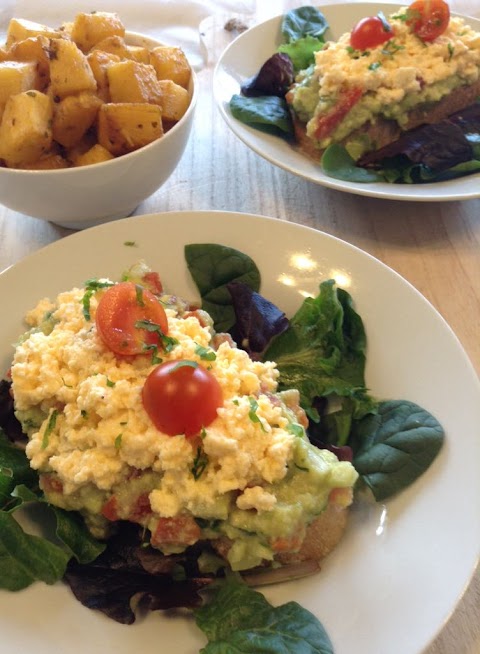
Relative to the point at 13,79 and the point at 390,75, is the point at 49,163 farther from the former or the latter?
the point at 390,75

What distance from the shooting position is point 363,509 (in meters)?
1.35

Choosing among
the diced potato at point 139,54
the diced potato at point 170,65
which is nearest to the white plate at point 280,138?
the diced potato at point 170,65

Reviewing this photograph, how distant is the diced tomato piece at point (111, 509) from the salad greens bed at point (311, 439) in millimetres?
88

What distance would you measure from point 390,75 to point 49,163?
1.35 meters

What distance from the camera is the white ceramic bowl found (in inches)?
67.1

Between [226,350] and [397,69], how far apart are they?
152 centimetres

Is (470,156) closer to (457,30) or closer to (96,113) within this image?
(457,30)

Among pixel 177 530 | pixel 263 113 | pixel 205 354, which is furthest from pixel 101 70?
pixel 177 530

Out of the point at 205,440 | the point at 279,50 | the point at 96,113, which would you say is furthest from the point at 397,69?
the point at 205,440

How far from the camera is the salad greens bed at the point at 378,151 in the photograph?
2139 millimetres

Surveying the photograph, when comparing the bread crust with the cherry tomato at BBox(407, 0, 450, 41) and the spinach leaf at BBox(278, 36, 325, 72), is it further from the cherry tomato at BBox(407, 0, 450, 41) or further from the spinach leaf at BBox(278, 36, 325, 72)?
the spinach leaf at BBox(278, 36, 325, 72)

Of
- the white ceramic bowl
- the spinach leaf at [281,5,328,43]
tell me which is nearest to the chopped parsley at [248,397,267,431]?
the white ceramic bowl

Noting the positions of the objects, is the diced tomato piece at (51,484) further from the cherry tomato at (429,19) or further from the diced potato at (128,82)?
the cherry tomato at (429,19)

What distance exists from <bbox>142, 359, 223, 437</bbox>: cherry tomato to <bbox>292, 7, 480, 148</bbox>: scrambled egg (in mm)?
1394
